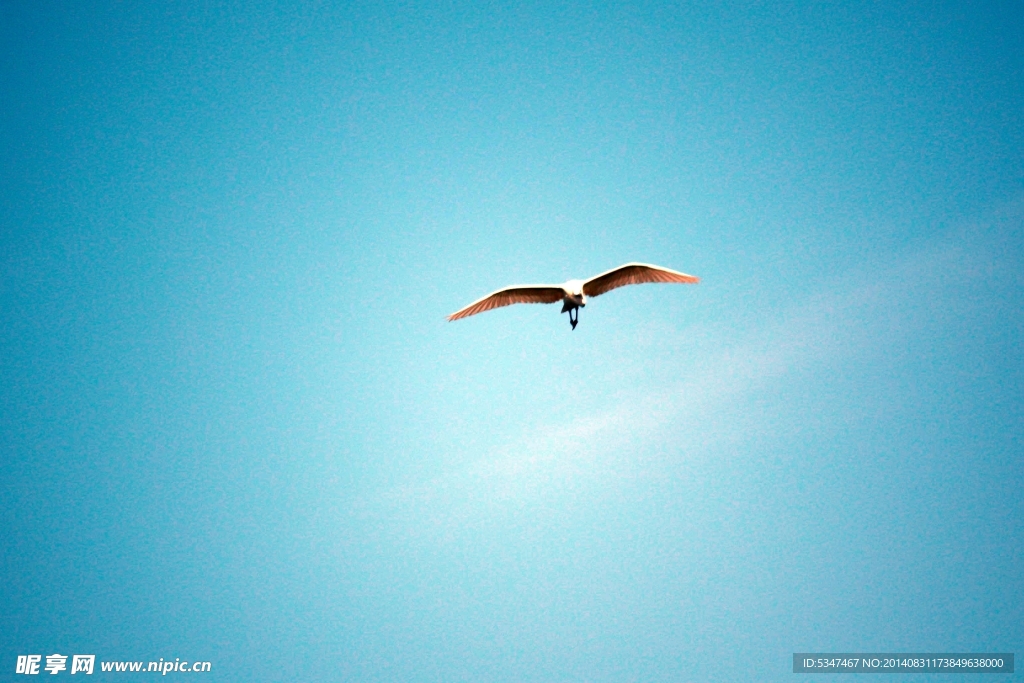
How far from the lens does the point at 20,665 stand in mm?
82438

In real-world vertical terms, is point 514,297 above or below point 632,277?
below

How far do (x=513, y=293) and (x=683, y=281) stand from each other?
465 inches

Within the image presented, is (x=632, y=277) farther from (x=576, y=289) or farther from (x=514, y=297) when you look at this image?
(x=514, y=297)

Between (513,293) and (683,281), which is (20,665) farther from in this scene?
(683,281)

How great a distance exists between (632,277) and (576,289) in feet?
16.1

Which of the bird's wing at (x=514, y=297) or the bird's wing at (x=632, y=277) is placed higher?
the bird's wing at (x=632, y=277)

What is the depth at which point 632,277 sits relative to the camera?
2098 inches

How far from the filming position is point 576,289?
50.8m

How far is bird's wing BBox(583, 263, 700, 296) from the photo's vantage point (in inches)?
2055

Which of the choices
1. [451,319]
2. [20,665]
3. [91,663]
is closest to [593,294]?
[451,319]

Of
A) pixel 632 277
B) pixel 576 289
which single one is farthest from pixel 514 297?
pixel 632 277

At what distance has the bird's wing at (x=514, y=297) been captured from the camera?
51719 millimetres

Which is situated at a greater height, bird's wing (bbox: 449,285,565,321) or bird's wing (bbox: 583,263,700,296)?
bird's wing (bbox: 583,263,700,296)

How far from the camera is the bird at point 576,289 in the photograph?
51312 mm
